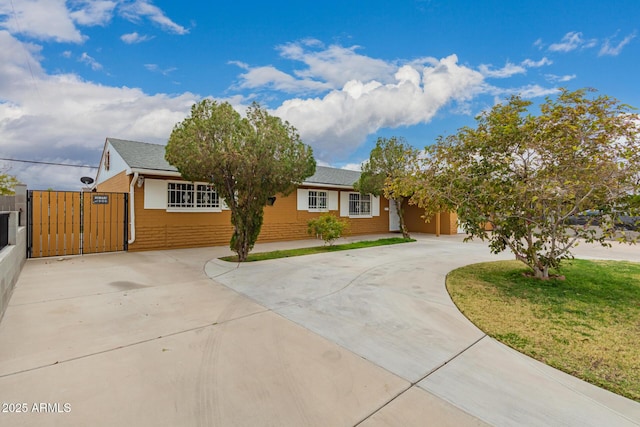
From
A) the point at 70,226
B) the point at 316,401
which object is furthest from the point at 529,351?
the point at 70,226

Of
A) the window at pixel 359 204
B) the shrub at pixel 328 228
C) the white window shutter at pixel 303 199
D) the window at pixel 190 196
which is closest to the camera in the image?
the window at pixel 190 196

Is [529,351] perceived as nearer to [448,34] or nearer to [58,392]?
[58,392]

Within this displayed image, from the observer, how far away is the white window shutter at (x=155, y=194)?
982 centimetres

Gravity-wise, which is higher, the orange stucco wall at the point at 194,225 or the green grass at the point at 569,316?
the orange stucco wall at the point at 194,225

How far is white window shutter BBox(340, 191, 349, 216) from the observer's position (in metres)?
15.3

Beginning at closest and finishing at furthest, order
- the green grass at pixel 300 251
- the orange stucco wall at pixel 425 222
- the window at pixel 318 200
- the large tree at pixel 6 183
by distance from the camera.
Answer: the green grass at pixel 300 251 < the large tree at pixel 6 183 < the window at pixel 318 200 < the orange stucco wall at pixel 425 222

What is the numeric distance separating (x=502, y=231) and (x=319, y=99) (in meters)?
11.6

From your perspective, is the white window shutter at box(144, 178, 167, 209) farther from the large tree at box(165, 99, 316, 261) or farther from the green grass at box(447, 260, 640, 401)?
the green grass at box(447, 260, 640, 401)

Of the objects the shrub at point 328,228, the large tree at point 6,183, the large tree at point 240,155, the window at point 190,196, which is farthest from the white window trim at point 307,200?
the large tree at point 6,183

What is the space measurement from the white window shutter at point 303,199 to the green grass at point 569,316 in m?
7.96

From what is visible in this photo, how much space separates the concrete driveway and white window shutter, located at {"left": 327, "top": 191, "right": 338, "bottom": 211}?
9428mm

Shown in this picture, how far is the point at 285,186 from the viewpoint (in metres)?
8.11

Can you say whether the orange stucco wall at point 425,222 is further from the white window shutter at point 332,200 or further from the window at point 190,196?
the window at point 190,196

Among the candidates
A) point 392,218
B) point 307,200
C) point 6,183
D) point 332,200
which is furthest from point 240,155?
point 6,183
